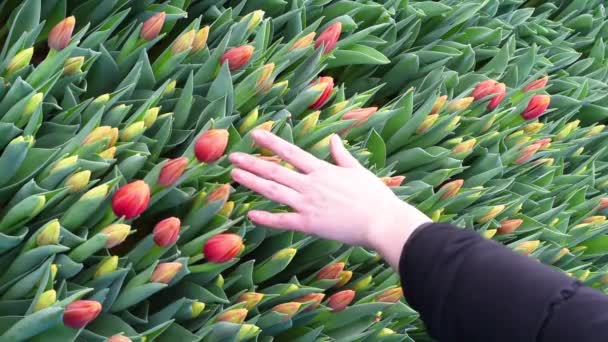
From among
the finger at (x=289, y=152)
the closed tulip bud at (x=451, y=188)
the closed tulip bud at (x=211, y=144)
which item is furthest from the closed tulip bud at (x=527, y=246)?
the closed tulip bud at (x=211, y=144)

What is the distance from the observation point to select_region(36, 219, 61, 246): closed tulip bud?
37.1 inches

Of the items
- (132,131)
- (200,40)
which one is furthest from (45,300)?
(200,40)

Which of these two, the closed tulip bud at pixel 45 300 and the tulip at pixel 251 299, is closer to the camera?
the closed tulip bud at pixel 45 300

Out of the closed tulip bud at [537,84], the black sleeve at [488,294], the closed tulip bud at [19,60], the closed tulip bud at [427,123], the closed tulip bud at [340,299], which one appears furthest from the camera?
the closed tulip bud at [537,84]

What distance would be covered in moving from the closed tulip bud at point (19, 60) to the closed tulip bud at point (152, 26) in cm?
20

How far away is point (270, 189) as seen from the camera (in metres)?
1.03

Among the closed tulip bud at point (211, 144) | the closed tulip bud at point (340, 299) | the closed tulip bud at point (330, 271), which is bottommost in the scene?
the closed tulip bud at point (340, 299)

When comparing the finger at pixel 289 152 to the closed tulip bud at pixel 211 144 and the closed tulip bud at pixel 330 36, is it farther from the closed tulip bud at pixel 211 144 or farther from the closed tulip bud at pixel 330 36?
the closed tulip bud at pixel 330 36

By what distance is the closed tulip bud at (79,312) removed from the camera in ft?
2.91

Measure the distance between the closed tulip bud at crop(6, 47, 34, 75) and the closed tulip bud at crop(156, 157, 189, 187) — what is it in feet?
0.77

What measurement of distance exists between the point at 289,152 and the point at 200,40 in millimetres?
279

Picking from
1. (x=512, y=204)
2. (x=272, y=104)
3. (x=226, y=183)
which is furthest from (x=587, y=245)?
(x=226, y=183)

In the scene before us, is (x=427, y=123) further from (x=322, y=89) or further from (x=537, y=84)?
(x=537, y=84)

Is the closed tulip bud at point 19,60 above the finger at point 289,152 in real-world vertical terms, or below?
above
